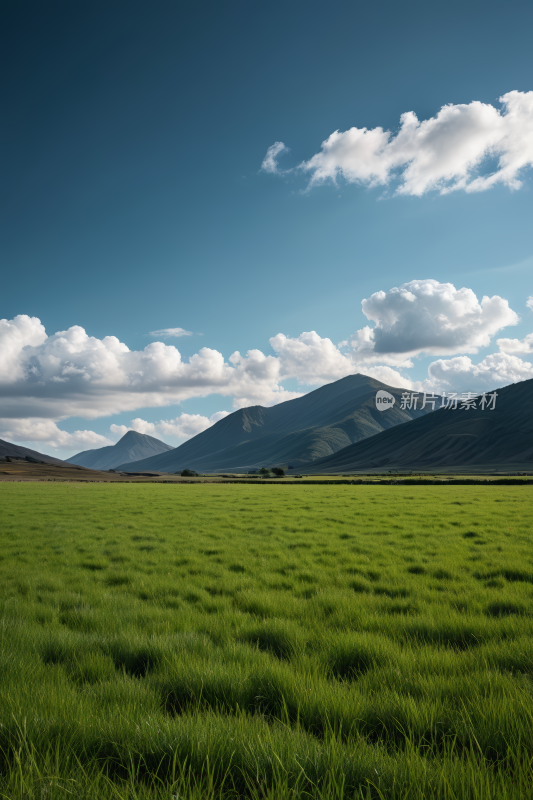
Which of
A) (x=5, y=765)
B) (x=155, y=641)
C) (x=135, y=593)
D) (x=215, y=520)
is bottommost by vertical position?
(x=215, y=520)

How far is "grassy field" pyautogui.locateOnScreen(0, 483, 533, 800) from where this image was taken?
8.31 ft

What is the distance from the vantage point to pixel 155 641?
4.91 m

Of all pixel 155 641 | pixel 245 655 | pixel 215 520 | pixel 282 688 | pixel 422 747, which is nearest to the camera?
pixel 422 747

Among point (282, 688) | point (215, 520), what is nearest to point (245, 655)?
point (282, 688)

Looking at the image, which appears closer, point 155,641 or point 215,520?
point 155,641

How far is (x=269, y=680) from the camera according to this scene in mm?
3914

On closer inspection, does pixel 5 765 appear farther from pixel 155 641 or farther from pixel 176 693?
pixel 155 641

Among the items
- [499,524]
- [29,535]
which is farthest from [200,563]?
[499,524]

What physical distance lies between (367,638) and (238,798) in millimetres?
3034

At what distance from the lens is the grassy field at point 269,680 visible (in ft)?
8.31

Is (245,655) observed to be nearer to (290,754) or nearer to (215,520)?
(290,754)

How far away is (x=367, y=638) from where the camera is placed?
16.3 ft

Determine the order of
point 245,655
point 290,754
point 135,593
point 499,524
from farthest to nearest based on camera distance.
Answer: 1. point 499,524
2. point 135,593
3. point 245,655
4. point 290,754

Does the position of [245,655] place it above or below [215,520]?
above
